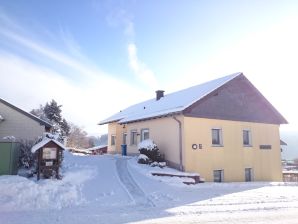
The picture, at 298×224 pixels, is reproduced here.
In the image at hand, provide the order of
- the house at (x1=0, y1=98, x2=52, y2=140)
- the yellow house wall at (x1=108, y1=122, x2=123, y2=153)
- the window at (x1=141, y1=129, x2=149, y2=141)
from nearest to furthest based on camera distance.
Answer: the house at (x1=0, y1=98, x2=52, y2=140)
the window at (x1=141, y1=129, x2=149, y2=141)
the yellow house wall at (x1=108, y1=122, x2=123, y2=153)

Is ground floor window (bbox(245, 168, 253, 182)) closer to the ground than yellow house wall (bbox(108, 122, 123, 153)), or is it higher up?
closer to the ground

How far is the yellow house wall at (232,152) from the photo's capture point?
1959 centimetres

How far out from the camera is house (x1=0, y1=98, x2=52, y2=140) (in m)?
Result: 19.5

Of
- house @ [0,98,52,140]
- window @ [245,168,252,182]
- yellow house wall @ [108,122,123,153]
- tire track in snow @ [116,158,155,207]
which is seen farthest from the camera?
yellow house wall @ [108,122,123,153]

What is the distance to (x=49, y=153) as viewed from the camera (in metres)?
14.3

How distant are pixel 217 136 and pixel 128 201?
35.9ft

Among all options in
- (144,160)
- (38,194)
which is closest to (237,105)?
(144,160)

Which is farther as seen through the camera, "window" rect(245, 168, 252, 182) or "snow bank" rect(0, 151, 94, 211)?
"window" rect(245, 168, 252, 182)

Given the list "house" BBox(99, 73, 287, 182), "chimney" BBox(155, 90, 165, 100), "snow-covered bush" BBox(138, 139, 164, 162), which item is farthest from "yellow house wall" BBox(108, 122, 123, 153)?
"snow-covered bush" BBox(138, 139, 164, 162)

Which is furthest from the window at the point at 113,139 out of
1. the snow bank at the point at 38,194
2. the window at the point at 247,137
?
the snow bank at the point at 38,194

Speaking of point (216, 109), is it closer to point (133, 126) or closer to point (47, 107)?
point (133, 126)

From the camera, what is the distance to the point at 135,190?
45.5 feet

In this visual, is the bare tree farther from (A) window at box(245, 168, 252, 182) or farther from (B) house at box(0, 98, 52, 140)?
(A) window at box(245, 168, 252, 182)

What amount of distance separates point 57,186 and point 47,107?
36.1 meters
